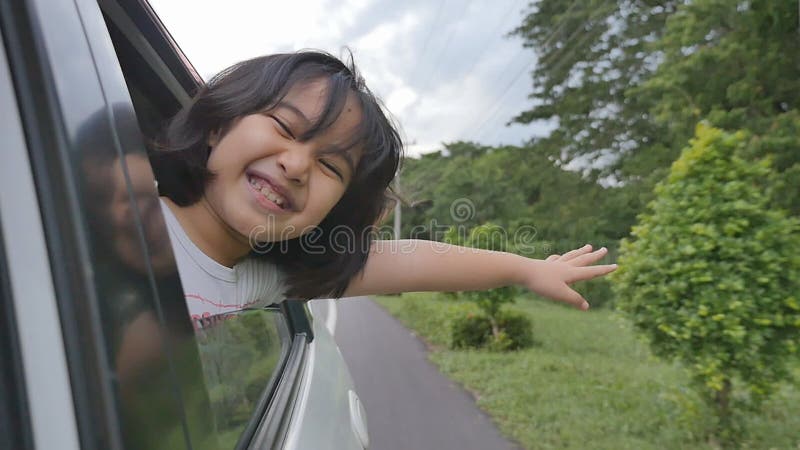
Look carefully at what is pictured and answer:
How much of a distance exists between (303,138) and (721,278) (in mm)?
3281

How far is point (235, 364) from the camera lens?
1.33m

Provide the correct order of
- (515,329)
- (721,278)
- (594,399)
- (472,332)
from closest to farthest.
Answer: (721,278), (594,399), (515,329), (472,332)

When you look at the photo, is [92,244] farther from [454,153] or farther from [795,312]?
[454,153]

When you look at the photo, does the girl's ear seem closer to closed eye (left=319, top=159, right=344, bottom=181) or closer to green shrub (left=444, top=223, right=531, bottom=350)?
closed eye (left=319, top=159, right=344, bottom=181)

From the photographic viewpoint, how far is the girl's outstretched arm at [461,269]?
155cm

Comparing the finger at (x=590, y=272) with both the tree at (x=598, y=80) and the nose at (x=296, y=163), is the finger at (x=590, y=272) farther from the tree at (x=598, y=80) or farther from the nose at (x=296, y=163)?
the tree at (x=598, y=80)

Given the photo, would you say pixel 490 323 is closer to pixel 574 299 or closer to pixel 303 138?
pixel 574 299

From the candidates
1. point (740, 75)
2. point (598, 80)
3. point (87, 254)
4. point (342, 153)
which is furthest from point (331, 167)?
point (598, 80)

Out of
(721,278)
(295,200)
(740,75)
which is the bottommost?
(721,278)

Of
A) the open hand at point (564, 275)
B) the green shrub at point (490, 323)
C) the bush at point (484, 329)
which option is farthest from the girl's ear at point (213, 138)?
the bush at point (484, 329)

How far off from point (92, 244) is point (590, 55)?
19.5 meters

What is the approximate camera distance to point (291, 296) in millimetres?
1719

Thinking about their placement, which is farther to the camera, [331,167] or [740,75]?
[740,75]

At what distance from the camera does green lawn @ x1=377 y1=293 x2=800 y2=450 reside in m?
4.09
